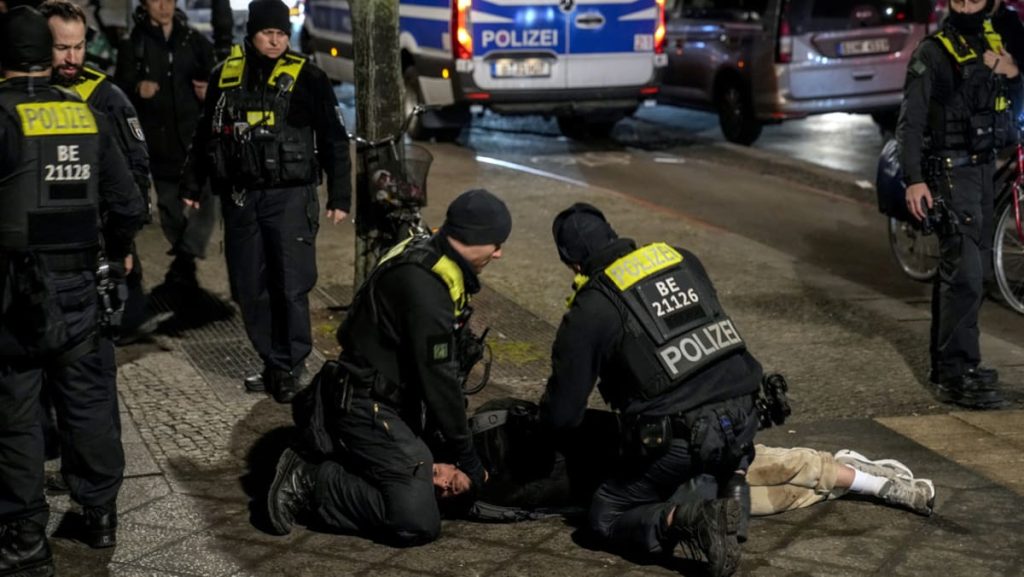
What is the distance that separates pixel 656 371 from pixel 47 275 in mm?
2021

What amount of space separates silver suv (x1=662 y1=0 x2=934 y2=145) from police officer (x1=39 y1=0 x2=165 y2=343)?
9088 millimetres

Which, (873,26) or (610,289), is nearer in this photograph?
(610,289)

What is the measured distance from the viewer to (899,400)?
7.39m

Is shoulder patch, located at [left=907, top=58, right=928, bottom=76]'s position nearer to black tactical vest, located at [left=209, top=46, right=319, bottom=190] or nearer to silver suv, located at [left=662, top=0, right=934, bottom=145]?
black tactical vest, located at [left=209, top=46, right=319, bottom=190]

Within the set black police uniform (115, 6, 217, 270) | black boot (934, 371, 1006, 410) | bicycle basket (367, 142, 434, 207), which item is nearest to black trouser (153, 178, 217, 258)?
black police uniform (115, 6, 217, 270)

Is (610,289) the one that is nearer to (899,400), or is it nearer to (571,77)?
(899,400)

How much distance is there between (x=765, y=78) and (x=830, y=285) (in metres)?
5.62

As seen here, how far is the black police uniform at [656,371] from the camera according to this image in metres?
5.30

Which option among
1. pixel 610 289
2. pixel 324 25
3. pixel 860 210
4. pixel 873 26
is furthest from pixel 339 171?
pixel 324 25

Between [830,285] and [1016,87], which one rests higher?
[1016,87]

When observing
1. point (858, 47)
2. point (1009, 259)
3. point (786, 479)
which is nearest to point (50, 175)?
point (786, 479)

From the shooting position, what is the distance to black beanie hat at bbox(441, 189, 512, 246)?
5461 mm

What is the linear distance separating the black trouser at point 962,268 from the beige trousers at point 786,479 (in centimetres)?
179

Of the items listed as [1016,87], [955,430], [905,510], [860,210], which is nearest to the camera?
[905,510]
